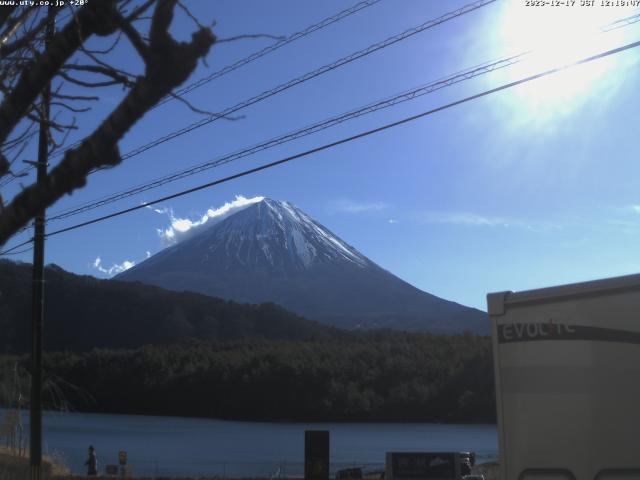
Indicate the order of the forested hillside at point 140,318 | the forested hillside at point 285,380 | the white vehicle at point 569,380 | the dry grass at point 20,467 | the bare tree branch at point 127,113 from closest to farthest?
the bare tree branch at point 127,113
the white vehicle at point 569,380
the dry grass at point 20,467
the forested hillside at point 285,380
the forested hillside at point 140,318

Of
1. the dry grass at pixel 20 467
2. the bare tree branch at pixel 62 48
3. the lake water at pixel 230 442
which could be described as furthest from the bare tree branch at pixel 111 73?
the lake water at pixel 230 442

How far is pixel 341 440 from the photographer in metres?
71.4

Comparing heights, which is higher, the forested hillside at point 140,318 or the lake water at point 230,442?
the forested hillside at point 140,318

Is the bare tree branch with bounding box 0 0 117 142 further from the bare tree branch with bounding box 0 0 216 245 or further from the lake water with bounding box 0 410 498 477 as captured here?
the lake water with bounding box 0 410 498 477

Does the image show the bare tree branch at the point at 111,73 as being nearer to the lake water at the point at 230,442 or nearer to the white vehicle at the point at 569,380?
the white vehicle at the point at 569,380

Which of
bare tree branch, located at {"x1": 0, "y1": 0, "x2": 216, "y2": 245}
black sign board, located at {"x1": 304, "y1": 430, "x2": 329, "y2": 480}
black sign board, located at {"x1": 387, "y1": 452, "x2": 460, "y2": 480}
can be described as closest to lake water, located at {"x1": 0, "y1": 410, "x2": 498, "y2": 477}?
black sign board, located at {"x1": 387, "y1": 452, "x2": 460, "y2": 480}

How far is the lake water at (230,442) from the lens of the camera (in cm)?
4900

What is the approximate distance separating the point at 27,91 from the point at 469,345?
85.4 meters

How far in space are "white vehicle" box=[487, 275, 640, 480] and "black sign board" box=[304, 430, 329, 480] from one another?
1147cm

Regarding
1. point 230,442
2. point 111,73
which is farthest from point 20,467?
point 230,442

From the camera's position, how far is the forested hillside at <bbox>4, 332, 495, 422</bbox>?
8631cm

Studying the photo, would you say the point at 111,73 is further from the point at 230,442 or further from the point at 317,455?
the point at 230,442

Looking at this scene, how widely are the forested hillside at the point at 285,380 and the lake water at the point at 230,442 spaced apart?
84.0 inches

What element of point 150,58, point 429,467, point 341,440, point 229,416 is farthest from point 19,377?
point 229,416
